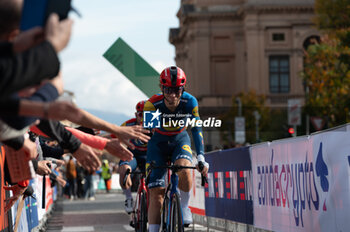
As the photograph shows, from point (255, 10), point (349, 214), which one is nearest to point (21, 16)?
point (349, 214)

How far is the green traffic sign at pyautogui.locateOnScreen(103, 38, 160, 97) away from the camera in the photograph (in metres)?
11.7

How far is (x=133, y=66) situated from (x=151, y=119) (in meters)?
2.30

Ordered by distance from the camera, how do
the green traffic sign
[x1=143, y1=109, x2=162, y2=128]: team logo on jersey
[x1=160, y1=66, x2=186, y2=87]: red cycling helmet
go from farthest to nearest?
the green traffic sign < [x1=143, y1=109, x2=162, y2=128]: team logo on jersey < [x1=160, y1=66, x2=186, y2=87]: red cycling helmet

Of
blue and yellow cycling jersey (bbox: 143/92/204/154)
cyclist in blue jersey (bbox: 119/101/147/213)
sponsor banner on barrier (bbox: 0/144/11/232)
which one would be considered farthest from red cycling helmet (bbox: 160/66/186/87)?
cyclist in blue jersey (bbox: 119/101/147/213)

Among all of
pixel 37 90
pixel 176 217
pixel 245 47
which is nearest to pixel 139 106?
pixel 176 217

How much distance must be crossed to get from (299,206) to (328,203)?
1180mm

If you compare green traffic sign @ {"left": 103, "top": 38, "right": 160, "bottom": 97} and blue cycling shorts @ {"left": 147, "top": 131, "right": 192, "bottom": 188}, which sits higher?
green traffic sign @ {"left": 103, "top": 38, "right": 160, "bottom": 97}

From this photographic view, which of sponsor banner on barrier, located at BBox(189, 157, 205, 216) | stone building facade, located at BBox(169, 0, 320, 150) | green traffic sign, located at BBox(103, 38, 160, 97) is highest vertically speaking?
stone building facade, located at BBox(169, 0, 320, 150)

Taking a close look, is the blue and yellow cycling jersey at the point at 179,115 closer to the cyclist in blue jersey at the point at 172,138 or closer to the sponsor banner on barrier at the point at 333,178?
the cyclist in blue jersey at the point at 172,138

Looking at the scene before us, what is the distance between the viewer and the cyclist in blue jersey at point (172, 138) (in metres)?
9.21

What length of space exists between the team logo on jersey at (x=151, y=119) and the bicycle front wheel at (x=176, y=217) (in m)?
0.96

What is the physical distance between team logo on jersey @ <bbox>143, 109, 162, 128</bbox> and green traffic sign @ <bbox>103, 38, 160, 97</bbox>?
211 centimetres

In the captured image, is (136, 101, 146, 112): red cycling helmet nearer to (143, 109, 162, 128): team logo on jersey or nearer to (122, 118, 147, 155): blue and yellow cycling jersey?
(122, 118, 147, 155): blue and yellow cycling jersey

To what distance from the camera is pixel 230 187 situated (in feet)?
43.9
